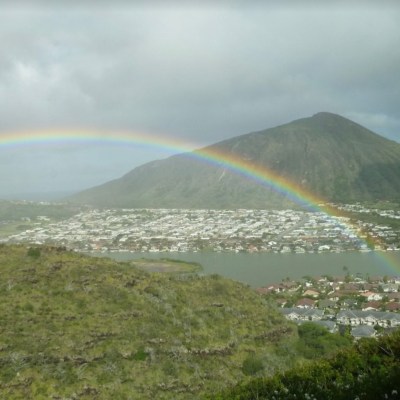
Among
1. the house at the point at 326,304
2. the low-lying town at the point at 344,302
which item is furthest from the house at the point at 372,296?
the house at the point at 326,304

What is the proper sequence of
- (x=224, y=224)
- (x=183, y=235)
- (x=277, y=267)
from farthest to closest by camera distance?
(x=224, y=224)
(x=183, y=235)
(x=277, y=267)

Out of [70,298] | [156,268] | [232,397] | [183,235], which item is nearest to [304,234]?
[183,235]

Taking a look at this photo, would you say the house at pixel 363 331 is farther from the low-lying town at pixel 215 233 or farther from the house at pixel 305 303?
the low-lying town at pixel 215 233

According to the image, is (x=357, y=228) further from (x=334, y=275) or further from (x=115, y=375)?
(x=115, y=375)

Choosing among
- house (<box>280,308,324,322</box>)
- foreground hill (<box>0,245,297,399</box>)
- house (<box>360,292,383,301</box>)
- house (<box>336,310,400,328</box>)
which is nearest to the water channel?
house (<box>360,292,383,301</box>)

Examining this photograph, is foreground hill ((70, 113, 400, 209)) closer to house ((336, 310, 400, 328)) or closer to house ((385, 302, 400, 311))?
house ((385, 302, 400, 311))

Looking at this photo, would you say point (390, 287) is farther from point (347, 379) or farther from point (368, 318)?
point (347, 379)
